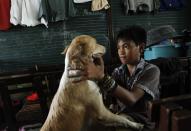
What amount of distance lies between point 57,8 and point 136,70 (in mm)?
2882

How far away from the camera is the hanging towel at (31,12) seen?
4.39 m

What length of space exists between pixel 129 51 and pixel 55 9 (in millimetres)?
2770

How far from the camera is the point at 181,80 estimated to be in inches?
109

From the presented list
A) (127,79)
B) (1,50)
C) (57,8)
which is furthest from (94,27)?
(127,79)

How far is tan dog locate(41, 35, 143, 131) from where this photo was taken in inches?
74.3

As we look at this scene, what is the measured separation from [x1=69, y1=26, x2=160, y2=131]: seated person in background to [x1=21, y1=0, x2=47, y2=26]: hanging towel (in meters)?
2.67

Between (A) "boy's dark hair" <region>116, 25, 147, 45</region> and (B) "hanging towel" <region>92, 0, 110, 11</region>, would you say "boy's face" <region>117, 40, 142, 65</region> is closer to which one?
(A) "boy's dark hair" <region>116, 25, 147, 45</region>

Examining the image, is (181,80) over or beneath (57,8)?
beneath

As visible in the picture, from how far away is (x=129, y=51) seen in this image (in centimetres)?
216

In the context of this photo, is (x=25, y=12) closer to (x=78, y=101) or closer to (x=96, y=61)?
(x=78, y=101)

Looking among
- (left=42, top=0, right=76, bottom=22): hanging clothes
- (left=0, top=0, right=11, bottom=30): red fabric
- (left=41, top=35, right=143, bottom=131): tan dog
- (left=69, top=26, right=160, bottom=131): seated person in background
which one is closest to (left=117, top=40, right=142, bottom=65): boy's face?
(left=69, top=26, right=160, bottom=131): seated person in background

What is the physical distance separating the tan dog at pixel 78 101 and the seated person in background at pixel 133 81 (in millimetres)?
141

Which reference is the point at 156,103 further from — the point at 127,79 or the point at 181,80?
the point at 181,80

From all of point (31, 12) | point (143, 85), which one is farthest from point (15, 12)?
point (143, 85)
